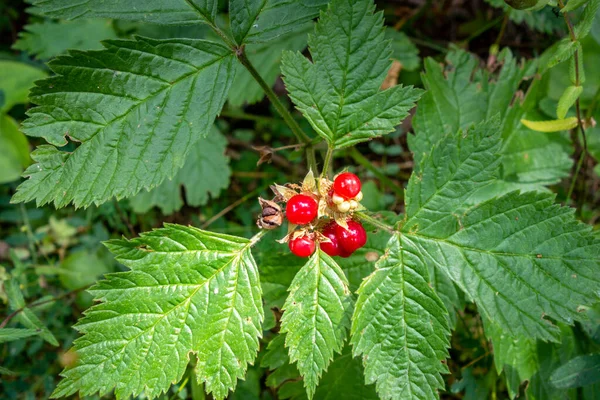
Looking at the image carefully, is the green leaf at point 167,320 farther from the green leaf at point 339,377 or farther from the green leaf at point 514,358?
the green leaf at point 514,358

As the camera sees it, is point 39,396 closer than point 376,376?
No

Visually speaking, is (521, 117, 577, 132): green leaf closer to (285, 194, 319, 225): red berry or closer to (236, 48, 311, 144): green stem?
(236, 48, 311, 144): green stem

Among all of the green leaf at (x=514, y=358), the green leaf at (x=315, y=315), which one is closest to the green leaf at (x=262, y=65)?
the green leaf at (x=315, y=315)

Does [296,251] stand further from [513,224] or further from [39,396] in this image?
[39,396]

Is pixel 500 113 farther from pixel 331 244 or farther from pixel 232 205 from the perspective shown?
pixel 232 205

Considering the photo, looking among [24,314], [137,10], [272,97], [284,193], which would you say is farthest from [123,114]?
[24,314]

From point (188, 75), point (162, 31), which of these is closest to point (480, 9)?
point (162, 31)

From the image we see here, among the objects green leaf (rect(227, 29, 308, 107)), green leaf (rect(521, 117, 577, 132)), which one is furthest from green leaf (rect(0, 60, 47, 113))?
green leaf (rect(521, 117, 577, 132))
